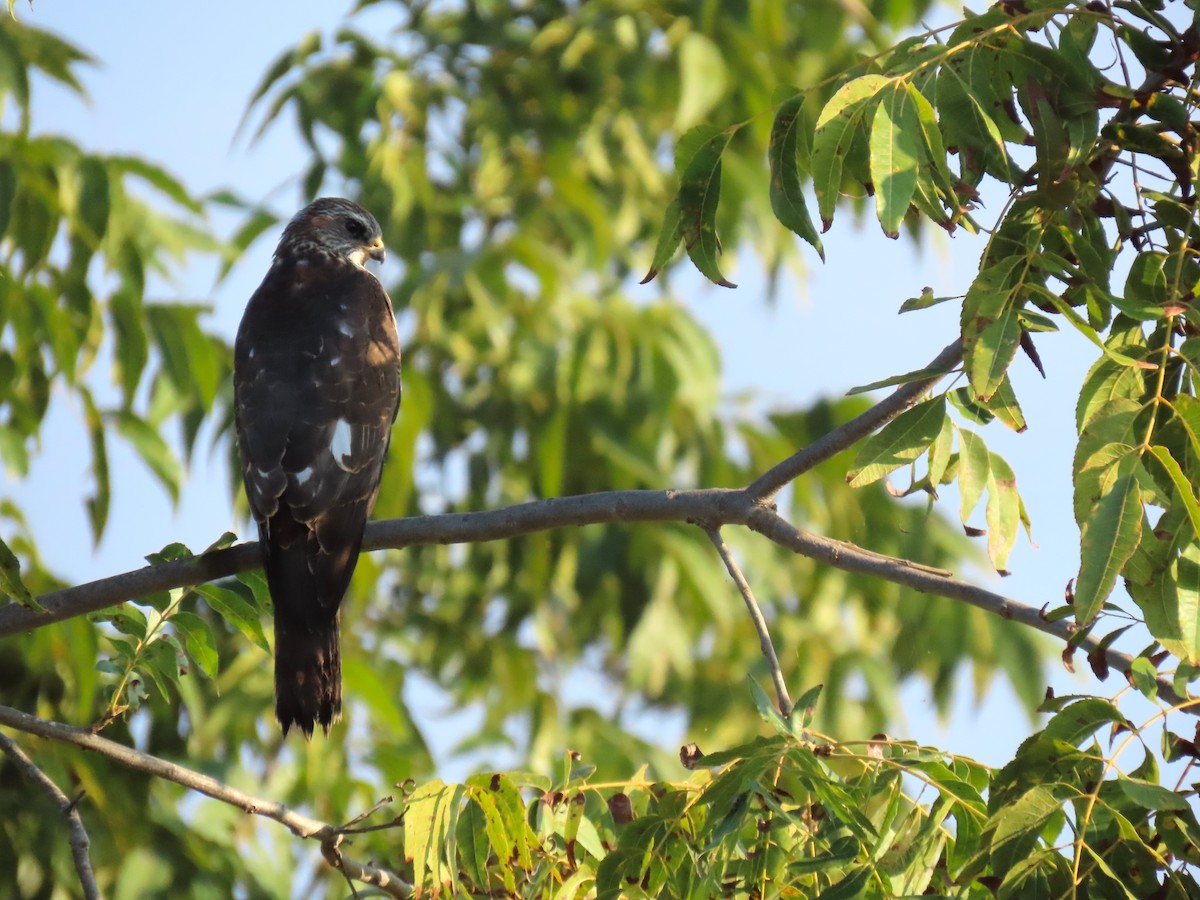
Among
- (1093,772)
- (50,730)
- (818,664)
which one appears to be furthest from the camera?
(818,664)

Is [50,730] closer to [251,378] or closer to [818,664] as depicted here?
[251,378]

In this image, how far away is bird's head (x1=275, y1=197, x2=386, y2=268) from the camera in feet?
19.4

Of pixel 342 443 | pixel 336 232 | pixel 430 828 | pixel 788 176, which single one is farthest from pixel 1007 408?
pixel 336 232

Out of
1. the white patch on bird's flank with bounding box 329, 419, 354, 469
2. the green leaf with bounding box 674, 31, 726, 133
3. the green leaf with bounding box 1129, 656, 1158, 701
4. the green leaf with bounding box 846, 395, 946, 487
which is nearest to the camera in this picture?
the green leaf with bounding box 1129, 656, 1158, 701

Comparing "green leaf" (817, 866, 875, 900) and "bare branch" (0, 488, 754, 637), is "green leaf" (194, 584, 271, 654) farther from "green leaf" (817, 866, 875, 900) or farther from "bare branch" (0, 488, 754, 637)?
"green leaf" (817, 866, 875, 900)

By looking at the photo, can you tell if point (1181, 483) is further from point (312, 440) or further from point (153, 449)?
point (153, 449)

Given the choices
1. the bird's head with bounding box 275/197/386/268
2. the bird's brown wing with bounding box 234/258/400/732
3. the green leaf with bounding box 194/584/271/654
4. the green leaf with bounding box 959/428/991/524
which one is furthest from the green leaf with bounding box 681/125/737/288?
the bird's head with bounding box 275/197/386/268

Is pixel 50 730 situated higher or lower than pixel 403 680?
lower

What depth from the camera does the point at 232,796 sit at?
111 inches

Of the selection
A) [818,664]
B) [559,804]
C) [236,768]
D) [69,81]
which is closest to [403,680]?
[818,664]

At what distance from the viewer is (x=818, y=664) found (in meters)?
6.85

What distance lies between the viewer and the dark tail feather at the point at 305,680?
374 centimetres

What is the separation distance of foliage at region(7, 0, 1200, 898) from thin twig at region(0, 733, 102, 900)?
0.70 ft

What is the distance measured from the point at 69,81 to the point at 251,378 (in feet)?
4.04
